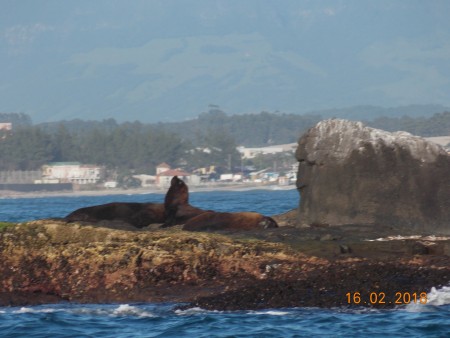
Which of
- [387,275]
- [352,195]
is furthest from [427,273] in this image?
[352,195]

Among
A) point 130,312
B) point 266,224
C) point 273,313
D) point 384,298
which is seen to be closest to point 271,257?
point 273,313

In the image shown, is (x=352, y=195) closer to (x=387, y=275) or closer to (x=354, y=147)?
(x=354, y=147)

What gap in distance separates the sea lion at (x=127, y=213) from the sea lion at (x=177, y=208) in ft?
0.84

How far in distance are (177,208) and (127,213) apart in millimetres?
1274

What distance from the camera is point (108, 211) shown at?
34.4 m

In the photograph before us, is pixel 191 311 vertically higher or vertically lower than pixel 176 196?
lower

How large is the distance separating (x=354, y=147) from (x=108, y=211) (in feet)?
21.6

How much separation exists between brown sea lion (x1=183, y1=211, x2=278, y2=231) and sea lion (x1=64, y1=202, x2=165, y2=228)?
252cm

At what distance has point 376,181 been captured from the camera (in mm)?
31734

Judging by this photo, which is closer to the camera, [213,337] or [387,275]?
[213,337]

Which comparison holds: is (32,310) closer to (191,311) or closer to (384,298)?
(191,311)

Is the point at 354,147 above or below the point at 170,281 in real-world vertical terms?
above

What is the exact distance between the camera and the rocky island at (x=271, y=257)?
24.8m

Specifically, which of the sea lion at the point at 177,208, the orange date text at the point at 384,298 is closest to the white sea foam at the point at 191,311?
the orange date text at the point at 384,298
